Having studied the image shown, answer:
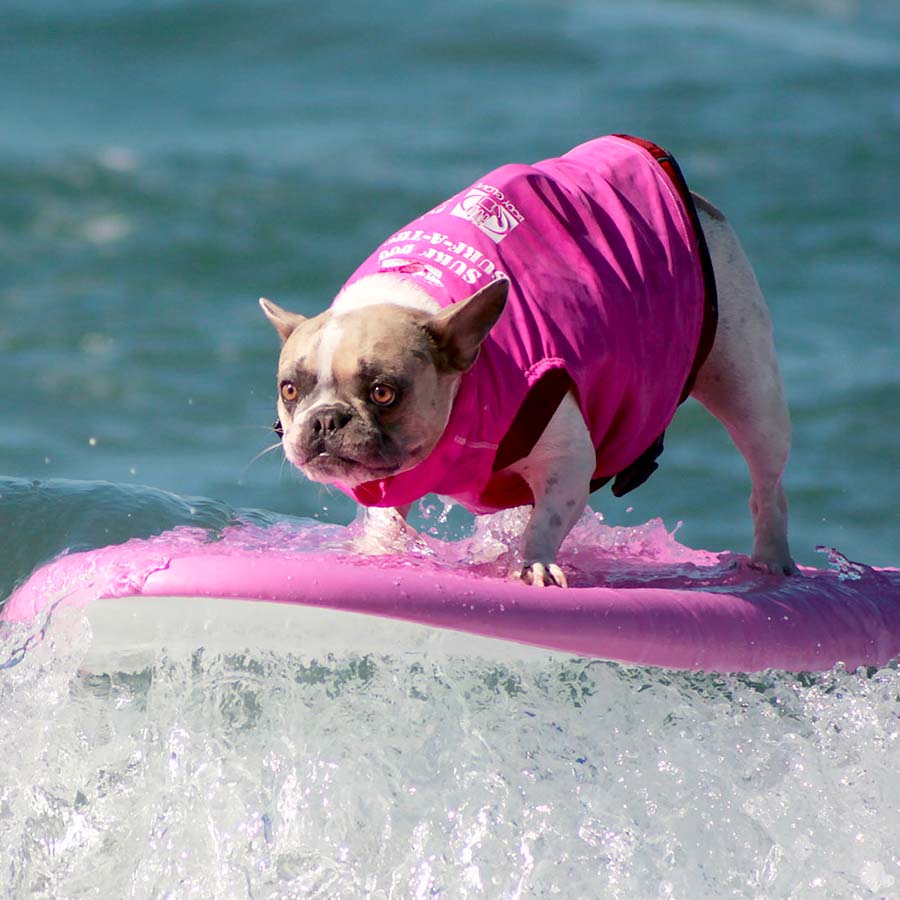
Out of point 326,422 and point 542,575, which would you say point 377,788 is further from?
point 326,422

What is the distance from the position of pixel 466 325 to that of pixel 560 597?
67 centimetres

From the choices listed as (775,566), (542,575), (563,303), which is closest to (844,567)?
(775,566)

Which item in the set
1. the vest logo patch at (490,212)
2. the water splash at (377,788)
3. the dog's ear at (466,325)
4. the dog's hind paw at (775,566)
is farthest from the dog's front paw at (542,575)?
the dog's hind paw at (775,566)

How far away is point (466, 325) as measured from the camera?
3396 millimetres

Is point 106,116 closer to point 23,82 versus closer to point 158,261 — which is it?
point 23,82

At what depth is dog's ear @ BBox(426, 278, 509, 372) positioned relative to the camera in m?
3.37

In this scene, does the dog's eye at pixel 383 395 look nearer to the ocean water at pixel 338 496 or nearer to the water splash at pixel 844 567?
the ocean water at pixel 338 496

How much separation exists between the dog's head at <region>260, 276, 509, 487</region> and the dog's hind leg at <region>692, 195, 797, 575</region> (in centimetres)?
103

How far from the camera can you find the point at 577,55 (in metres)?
15.0

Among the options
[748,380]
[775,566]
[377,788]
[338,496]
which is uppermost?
[748,380]

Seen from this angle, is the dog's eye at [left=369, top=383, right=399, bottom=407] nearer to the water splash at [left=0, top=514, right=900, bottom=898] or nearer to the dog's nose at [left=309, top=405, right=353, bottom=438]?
the dog's nose at [left=309, top=405, right=353, bottom=438]

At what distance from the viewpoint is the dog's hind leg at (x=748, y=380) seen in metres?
4.19

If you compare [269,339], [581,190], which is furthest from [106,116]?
[581,190]

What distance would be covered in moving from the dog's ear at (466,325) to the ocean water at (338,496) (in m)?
0.73
